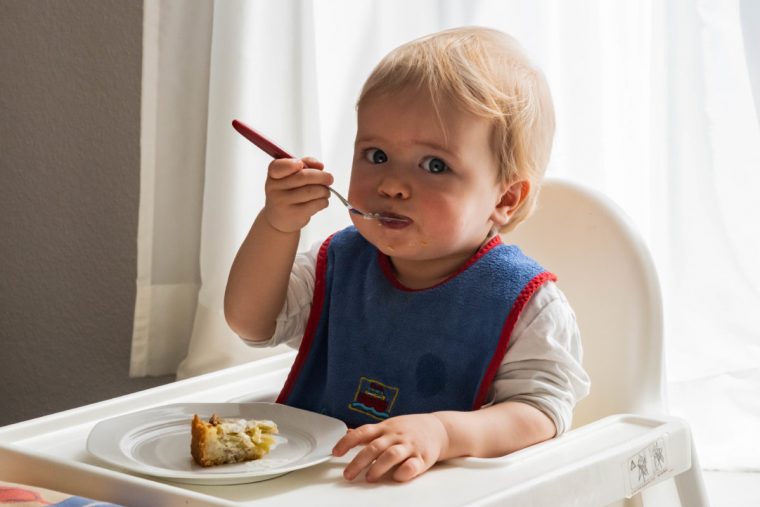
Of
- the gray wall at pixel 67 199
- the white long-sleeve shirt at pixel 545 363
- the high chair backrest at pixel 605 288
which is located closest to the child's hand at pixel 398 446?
the white long-sleeve shirt at pixel 545 363

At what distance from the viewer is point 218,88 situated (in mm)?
1939

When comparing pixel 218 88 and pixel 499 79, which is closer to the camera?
pixel 499 79

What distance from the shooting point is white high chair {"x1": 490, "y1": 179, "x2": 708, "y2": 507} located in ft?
3.00

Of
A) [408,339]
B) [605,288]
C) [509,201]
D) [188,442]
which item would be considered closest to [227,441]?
[188,442]

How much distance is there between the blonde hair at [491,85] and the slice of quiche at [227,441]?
0.36 meters

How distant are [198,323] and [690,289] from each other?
0.89m

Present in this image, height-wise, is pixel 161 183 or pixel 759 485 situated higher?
pixel 161 183

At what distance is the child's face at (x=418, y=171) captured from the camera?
102 cm

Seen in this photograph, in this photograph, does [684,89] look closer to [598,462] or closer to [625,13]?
[625,13]

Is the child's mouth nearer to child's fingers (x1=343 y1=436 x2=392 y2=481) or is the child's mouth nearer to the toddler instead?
the toddler

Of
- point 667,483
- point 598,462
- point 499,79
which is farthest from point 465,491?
point 499,79

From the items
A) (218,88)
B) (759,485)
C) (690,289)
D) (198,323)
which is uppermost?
(218,88)

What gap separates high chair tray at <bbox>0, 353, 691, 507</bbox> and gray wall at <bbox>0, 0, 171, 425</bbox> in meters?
1.13

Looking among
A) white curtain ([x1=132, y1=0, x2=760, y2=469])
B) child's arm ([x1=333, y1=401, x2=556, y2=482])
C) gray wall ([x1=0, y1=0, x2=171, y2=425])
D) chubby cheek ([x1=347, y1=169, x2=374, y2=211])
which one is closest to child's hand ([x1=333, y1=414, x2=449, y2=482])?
child's arm ([x1=333, y1=401, x2=556, y2=482])
